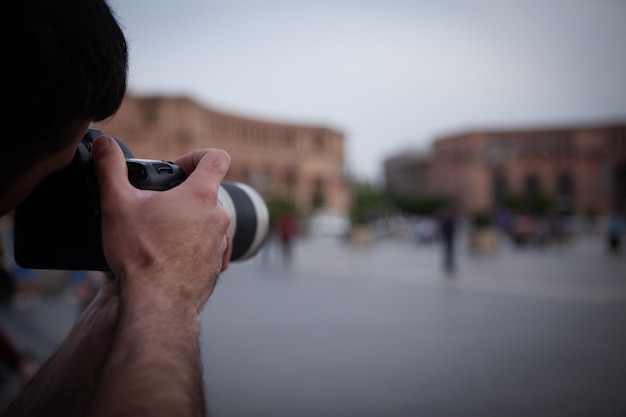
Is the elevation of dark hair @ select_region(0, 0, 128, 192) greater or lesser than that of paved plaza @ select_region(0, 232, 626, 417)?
Answer: greater

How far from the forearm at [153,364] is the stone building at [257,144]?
44.2 meters

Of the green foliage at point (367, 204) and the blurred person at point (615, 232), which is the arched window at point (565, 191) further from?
the blurred person at point (615, 232)

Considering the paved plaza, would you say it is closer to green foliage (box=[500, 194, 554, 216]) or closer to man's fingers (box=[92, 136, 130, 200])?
man's fingers (box=[92, 136, 130, 200])

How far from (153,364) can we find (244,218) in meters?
0.59

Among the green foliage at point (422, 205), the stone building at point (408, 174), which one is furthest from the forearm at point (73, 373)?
the stone building at point (408, 174)

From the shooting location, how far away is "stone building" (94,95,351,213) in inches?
1938

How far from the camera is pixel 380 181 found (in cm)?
8944

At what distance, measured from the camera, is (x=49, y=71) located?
0.69 m

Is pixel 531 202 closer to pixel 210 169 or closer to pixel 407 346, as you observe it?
pixel 407 346

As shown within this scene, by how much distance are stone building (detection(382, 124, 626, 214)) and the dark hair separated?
5704cm

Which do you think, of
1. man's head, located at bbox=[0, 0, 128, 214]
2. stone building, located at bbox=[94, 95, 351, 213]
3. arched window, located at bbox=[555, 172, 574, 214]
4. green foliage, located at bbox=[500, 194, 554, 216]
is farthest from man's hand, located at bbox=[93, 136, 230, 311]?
arched window, located at bbox=[555, 172, 574, 214]

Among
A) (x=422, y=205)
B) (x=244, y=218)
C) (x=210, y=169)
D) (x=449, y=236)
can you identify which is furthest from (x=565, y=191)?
(x=210, y=169)

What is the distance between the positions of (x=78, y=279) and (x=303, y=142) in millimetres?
59239

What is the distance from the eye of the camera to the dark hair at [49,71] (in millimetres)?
660
